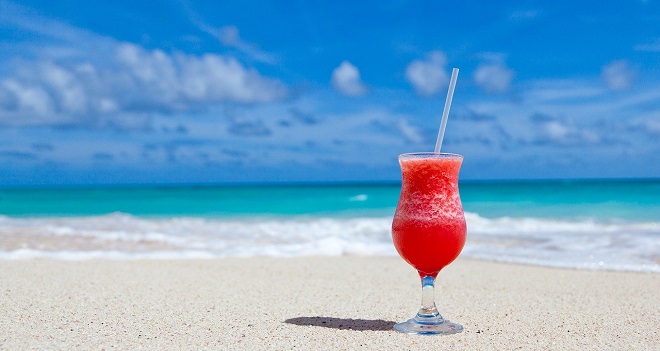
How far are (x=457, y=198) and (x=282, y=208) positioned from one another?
62.0 feet

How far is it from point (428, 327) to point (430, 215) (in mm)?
549

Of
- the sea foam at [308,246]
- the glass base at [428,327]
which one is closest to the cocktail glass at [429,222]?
the glass base at [428,327]

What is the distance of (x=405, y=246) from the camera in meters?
3.20

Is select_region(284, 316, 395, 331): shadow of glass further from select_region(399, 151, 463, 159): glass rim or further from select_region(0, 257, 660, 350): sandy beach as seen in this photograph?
select_region(399, 151, 463, 159): glass rim

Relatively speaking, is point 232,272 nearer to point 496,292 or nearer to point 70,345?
point 496,292

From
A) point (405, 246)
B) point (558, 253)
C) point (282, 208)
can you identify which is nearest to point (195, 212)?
point (282, 208)

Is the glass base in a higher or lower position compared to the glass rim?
lower

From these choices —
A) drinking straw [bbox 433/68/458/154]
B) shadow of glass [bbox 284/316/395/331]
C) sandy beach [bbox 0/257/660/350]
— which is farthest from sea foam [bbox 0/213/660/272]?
drinking straw [bbox 433/68/458/154]

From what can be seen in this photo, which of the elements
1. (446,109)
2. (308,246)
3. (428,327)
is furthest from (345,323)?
(308,246)

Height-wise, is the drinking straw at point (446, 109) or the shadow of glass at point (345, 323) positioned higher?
the drinking straw at point (446, 109)

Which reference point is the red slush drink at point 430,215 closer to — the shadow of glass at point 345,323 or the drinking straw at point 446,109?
the drinking straw at point 446,109

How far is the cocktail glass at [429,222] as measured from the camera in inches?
124

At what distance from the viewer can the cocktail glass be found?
10.3ft

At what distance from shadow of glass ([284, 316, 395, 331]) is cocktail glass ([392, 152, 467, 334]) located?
0.19 m
